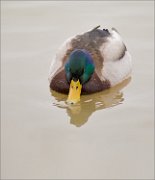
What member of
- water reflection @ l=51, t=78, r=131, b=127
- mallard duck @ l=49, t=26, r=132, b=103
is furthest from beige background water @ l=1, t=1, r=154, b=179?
mallard duck @ l=49, t=26, r=132, b=103

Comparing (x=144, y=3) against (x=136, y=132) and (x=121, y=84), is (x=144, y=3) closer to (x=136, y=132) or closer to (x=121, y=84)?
(x=121, y=84)

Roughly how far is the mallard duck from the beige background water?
13 cm

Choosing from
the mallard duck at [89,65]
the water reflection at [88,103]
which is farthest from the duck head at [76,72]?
the water reflection at [88,103]

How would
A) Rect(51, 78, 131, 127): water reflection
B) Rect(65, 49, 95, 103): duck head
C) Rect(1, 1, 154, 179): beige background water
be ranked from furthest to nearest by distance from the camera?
1. Rect(65, 49, 95, 103): duck head
2. Rect(51, 78, 131, 127): water reflection
3. Rect(1, 1, 154, 179): beige background water

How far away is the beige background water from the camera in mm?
6801

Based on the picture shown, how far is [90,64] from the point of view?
8.32 m

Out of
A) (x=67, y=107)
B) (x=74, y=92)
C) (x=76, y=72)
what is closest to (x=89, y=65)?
(x=76, y=72)

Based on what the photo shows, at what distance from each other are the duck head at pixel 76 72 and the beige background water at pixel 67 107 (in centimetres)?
15

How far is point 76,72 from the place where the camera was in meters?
8.07

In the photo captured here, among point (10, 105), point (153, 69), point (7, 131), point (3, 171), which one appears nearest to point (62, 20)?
point (153, 69)

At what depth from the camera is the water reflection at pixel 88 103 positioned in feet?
26.0

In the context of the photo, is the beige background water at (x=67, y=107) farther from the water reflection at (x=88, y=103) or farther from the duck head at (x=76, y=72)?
the duck head at (x=76, y=72)

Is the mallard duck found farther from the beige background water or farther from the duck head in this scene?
the beige background water

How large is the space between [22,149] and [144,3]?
4.92 metres
